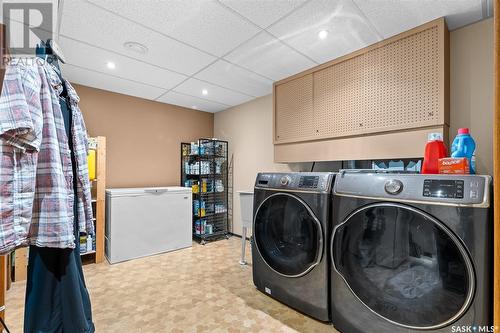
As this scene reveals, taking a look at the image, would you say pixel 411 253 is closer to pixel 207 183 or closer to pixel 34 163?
pixel 34 163

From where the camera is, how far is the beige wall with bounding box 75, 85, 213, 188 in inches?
125

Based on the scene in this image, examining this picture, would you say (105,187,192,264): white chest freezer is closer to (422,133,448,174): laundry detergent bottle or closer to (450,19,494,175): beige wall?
(422,133,448,174): laundry detergent bottle

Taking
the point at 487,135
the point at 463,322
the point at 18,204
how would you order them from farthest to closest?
the point at 487,135 < the point at 463,322 < the point at 18,204

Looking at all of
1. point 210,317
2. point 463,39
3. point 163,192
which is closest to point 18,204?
point 210,317

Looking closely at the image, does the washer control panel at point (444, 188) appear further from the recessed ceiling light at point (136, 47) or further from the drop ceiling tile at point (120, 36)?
the recessed ceiling light at point (136, 47)

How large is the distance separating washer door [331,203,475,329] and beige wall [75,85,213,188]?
2.96 meters

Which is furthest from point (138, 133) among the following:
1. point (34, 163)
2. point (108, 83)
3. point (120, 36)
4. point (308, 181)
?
point (34, 163)

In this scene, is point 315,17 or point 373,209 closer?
point 373,209

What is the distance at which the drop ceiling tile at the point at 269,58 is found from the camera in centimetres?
204

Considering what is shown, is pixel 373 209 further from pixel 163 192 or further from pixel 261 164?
pixel 163 192

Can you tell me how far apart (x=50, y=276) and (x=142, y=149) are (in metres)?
2.95

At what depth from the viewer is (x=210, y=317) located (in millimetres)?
1757

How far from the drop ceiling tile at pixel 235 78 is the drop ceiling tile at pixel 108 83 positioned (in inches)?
33.7

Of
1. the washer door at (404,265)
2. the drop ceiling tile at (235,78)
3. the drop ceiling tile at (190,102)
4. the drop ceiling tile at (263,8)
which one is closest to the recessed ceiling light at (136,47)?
the drop ceiling tile at (235,78)
